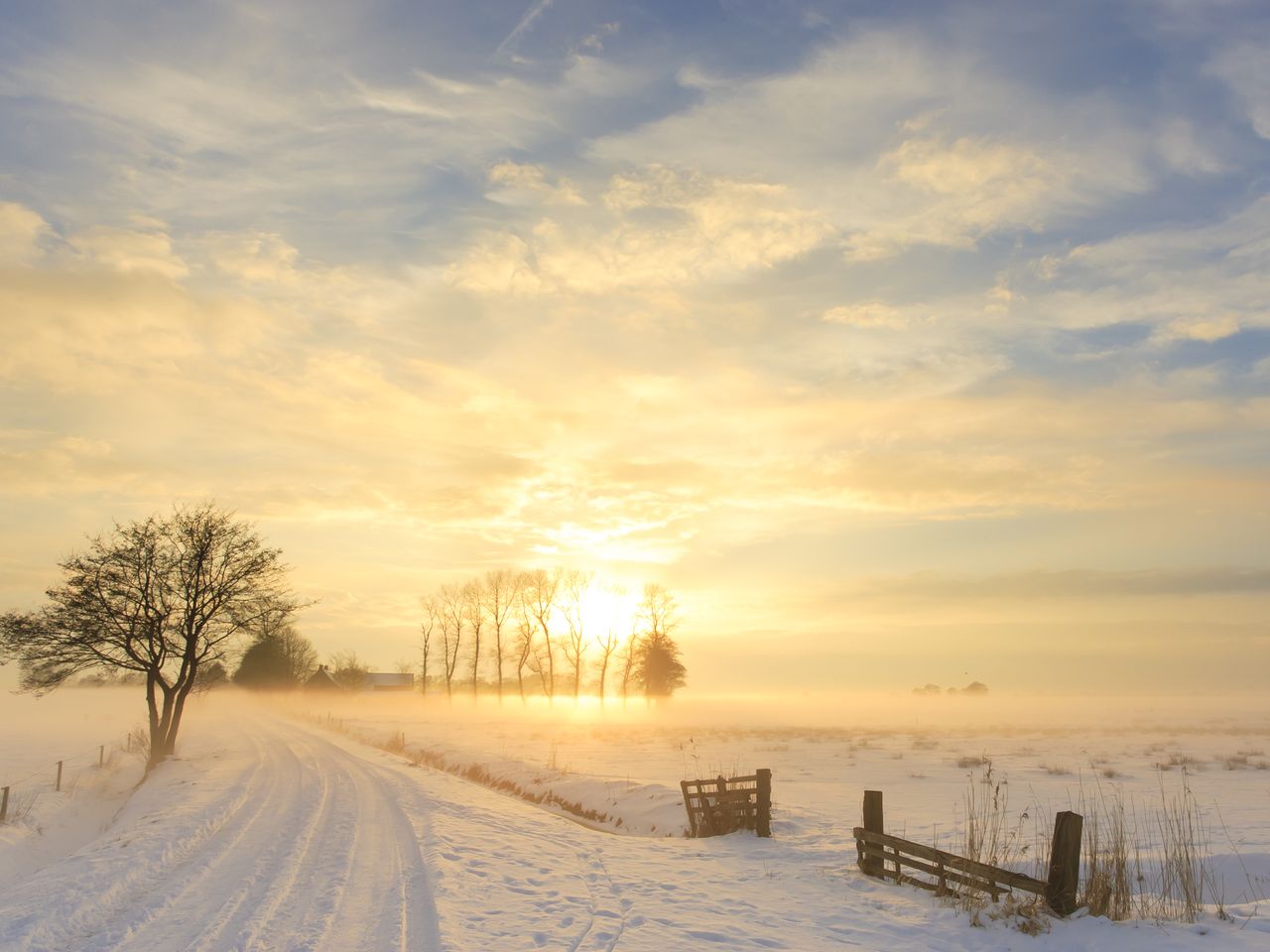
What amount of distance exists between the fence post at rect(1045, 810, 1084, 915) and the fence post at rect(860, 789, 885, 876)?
3710 mm

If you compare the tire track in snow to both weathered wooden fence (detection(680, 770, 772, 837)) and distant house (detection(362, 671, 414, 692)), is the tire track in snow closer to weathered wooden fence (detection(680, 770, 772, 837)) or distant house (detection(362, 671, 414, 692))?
weathered wooden fence (detection(680, 770, 772, 837))

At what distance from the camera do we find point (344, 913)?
1136cm

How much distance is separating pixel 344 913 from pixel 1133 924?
1072cm

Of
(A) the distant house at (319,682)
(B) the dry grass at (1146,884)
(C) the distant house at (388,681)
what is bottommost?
(C) the distant house at (388,681)

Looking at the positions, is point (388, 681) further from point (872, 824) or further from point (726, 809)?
point (872, 824)

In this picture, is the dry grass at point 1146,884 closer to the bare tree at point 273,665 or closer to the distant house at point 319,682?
the bare tree at point 273,665

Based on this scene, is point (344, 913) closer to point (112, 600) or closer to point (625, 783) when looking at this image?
point (625, 783)

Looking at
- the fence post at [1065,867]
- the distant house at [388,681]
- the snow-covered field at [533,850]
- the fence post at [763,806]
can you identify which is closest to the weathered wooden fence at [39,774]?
the snow-covered field at [533,850]

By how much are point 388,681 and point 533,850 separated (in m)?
160

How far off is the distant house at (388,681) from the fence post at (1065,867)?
159m

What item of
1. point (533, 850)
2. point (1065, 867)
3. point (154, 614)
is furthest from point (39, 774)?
point (1065, 867)

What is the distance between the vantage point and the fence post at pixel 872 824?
14.8m

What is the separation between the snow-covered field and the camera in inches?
432

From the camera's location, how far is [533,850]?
1742 cm
